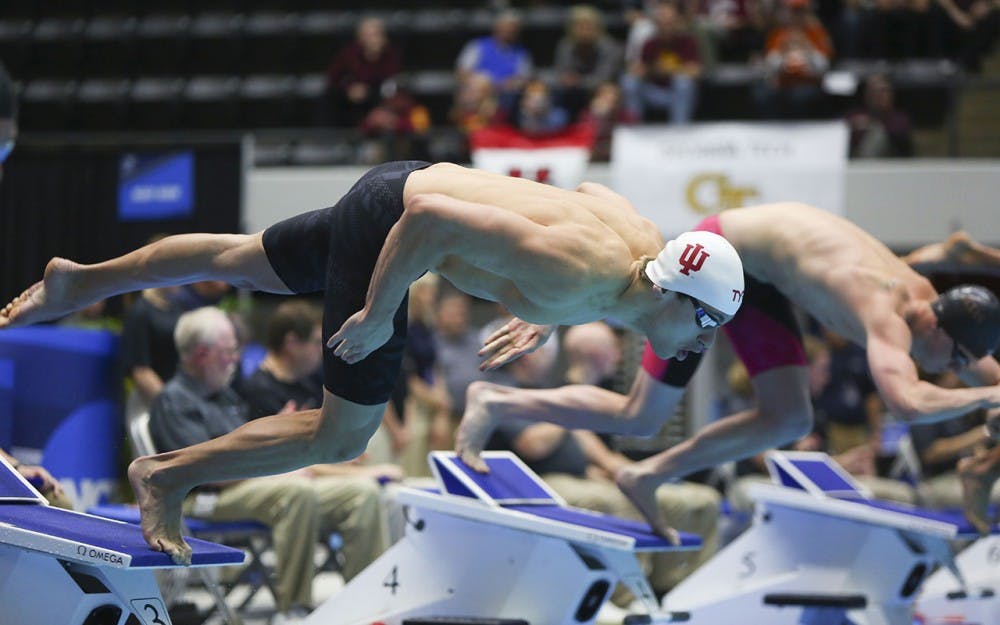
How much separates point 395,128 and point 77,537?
8672 millimetres

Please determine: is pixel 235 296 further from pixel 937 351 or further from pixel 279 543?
pixel 937 351

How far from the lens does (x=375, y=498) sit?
6.90m

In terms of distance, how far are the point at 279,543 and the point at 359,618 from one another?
1.20 m

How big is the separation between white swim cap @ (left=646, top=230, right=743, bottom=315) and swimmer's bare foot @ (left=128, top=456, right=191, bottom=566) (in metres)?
1.73

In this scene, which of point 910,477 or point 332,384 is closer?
point 332,384

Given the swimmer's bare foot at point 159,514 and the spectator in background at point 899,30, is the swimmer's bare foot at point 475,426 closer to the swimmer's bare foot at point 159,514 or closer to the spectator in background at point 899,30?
the swimmer's bare foot at point 159,514

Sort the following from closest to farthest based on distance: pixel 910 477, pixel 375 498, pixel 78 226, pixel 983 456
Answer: pixel 983 456 < pixel 375 498 < pixel 910 477 < pixel 78 226

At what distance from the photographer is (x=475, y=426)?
19.3 ft

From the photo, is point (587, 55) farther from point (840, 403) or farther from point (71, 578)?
point (71, 578)

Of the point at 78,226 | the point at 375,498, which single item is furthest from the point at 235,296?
the point at 375,498

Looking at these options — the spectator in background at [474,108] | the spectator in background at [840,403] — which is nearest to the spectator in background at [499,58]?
the spectator in background at [474,108]

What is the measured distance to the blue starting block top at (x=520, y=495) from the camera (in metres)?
5.59

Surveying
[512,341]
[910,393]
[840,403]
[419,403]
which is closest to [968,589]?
[910,393]

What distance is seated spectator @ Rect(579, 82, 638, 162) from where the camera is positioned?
1183 centimetres
